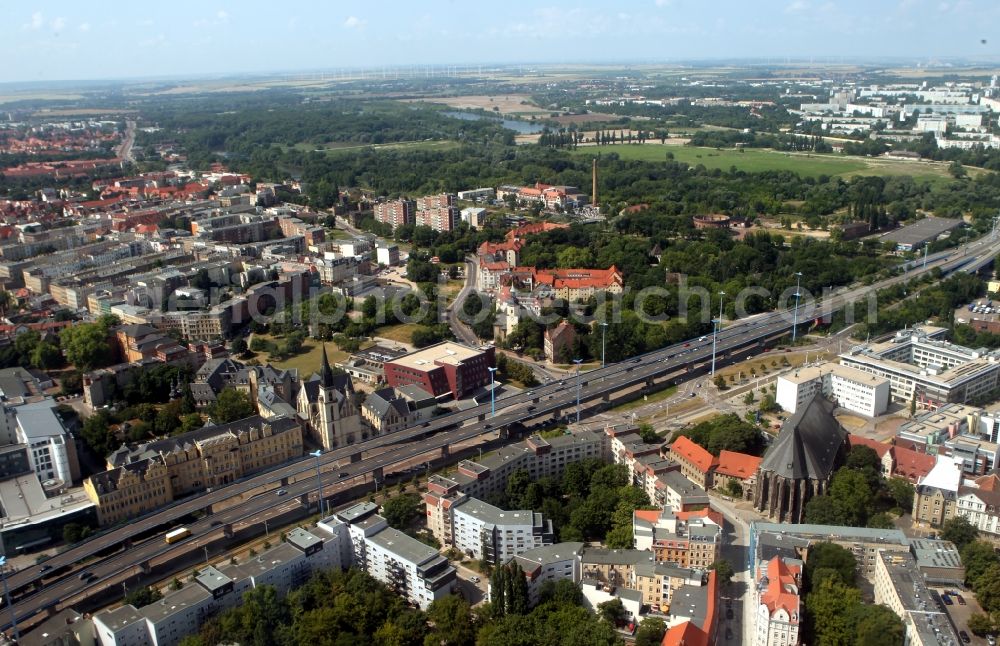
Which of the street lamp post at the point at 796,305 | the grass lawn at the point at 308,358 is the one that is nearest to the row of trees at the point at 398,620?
the grass lawn at the point at 308,358

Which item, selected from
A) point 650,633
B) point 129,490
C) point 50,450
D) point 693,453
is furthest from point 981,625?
point 50,450

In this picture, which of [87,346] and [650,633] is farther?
[87,346]

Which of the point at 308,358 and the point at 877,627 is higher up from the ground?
the point at 308,358

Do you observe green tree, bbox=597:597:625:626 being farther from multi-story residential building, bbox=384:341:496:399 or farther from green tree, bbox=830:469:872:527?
multi-story residential building, bbox=384:341:496:399

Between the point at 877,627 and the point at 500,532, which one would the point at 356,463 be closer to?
the point at 500,532

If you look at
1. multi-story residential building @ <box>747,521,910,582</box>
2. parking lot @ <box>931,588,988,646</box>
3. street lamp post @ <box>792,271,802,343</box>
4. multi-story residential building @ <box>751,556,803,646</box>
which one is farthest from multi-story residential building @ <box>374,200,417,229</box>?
parking lot @ <box>931,588,988,646</box>

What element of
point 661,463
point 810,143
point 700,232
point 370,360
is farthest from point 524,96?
point 661,463
